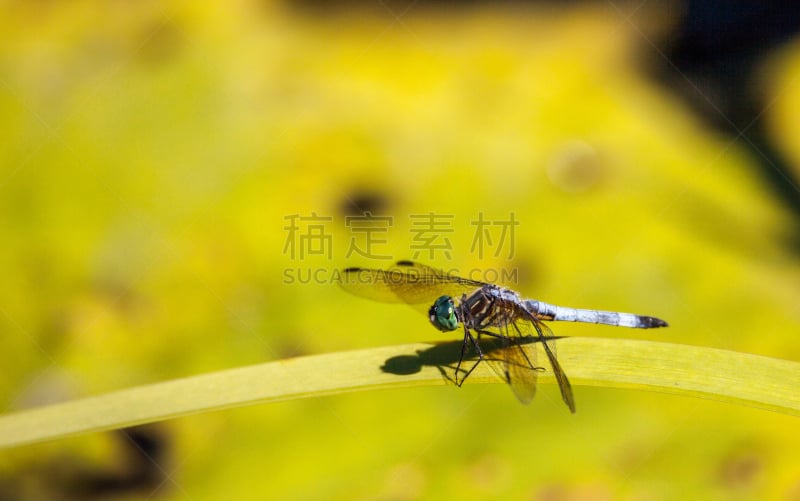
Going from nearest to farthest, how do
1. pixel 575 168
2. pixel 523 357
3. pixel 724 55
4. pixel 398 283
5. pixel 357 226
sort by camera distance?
pixel 523 357 < pixel 398 283 < pixel 357 226 < pixel 575 168 < pixel 724 55

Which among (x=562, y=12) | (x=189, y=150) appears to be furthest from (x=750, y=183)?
(x=189, y=150)

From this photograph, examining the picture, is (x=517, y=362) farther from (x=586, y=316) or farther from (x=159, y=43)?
(x=159, y=43)

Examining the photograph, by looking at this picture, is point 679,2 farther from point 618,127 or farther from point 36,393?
point 36,393

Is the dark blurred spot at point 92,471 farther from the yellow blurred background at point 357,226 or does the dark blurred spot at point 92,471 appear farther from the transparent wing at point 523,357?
the transparent wing at point 523,357

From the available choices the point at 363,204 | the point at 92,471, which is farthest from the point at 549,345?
the point at 92,471

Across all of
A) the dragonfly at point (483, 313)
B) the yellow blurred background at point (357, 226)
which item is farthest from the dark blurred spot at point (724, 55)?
the dragonfly at point (483, 313)

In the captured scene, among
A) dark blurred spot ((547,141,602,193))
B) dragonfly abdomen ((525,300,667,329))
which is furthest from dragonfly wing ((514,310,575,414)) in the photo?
dark blurred spot ((547,141,602,193))
